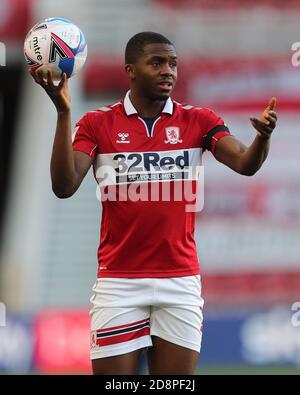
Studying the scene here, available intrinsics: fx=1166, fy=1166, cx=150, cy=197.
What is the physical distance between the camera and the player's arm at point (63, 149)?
5527 mm

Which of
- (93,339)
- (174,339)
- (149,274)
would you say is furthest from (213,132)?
(93,339)

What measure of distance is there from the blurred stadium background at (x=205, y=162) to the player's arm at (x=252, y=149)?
762cm

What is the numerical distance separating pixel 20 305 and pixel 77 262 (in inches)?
→ 60.5

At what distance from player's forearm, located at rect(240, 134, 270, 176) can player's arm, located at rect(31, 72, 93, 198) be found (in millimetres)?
794

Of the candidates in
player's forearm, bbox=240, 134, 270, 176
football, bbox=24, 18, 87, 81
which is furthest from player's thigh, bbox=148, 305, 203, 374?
football, bbox=24, 18, 87, 81

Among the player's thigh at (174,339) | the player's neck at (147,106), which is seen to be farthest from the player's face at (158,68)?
the player's thigh at (174,339)

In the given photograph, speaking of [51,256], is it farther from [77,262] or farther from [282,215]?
[282,215]

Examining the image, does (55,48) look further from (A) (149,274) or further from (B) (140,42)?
(A) (149,274)

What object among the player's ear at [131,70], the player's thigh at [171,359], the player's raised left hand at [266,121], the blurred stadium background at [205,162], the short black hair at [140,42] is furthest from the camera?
the blurred stadium background at [205,162]

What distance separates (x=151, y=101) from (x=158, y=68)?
233 mm

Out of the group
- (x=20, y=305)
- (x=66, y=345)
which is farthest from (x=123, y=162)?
(x=20, y=305)

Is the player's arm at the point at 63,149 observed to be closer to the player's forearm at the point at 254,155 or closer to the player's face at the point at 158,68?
the player's face at the point at 158,68

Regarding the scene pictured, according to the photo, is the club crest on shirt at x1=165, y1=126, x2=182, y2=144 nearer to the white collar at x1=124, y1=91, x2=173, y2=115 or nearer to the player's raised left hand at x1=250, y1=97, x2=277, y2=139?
the white collar at x1=124, y1=91, x2=173, y2=115

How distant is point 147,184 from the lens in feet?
18.9
